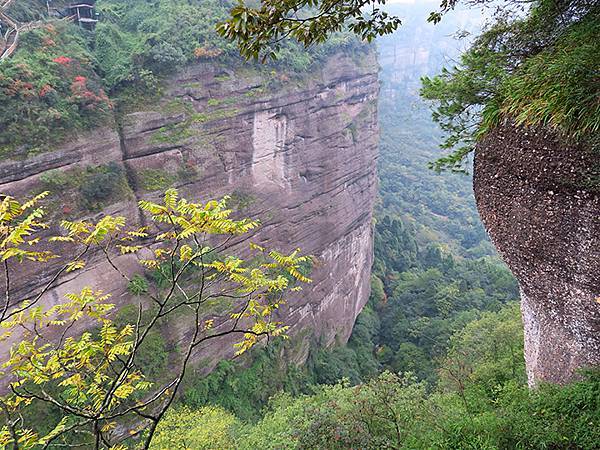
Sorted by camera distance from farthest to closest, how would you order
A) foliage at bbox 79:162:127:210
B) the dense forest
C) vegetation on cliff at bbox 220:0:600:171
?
foliage at bbox 79:162:127:210
the dense forest
vegetation on cliff at bbox 220:0:600:171

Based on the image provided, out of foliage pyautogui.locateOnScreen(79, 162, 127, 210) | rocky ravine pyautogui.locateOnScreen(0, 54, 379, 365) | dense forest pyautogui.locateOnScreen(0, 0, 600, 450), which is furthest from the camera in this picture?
rocky ravine pyautogui.locateOnScreen(0, 54, 379, 365)

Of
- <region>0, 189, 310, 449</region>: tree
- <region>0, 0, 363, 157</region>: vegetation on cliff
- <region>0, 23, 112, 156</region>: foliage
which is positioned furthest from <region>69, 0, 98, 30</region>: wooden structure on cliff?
<region>0, 189, 310, 449</region>: tree

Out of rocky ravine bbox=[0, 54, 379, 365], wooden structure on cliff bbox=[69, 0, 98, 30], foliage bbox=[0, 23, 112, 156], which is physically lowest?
rocky ravine bbox=[0, 54, 379, 365]

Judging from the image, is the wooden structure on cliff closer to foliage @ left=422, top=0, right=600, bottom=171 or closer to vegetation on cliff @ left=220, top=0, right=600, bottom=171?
vegetation on cliff @ left=220, top=0, right=600, bottom=171

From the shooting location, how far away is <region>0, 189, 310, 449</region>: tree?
307 centimetres

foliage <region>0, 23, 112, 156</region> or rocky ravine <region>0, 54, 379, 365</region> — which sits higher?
foliage <region>0, 23, 112, 156</region>

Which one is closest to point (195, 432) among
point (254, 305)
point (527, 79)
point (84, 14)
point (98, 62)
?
point (254, 305)

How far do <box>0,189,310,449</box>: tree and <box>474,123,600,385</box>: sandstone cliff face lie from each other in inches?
104

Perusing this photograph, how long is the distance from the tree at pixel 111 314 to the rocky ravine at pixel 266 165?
2.52ft

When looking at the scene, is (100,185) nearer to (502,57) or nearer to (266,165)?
(266,165)

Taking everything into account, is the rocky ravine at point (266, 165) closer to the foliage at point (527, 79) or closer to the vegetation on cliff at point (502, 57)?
the vegetation on cliff at point (502, 57)

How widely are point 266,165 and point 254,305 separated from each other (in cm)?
1342

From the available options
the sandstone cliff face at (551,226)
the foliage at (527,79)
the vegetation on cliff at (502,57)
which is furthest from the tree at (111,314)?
the foliage at (527,79)

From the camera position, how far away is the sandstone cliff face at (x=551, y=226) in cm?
423
